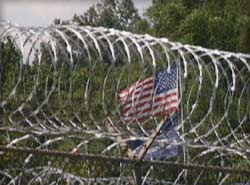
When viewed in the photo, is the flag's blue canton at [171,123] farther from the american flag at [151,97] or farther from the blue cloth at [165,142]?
the american flag at [151,97]

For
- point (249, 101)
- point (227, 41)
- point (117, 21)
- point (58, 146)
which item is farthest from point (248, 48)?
point (249, 101)

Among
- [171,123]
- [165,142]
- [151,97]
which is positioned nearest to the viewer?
[151,97]

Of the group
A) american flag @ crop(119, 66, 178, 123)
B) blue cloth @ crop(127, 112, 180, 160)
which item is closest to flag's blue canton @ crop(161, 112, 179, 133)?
blue cloth @ crop(127, 112, 180, 160)

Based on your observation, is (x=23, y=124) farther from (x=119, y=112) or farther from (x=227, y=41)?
(x=227, y=41)

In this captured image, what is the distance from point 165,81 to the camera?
210 inches

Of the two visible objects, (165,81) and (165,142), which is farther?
(165,142)

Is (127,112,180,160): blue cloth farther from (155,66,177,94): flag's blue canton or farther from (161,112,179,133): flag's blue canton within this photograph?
(155,66,177,94): flag's blue canton

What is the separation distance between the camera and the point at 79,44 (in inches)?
205

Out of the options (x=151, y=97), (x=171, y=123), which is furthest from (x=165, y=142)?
(x=151, y=97)

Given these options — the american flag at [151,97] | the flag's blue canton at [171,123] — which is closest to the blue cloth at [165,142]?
the flag's blue canton at [171,123]

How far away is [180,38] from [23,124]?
491 inches

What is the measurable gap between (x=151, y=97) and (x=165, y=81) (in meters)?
0.16

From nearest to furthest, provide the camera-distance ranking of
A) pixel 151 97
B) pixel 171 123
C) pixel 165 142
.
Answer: pixel 151 97 → pixel 165 142 → pixel 171 123

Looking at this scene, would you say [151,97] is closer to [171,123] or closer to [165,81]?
[165,81]
